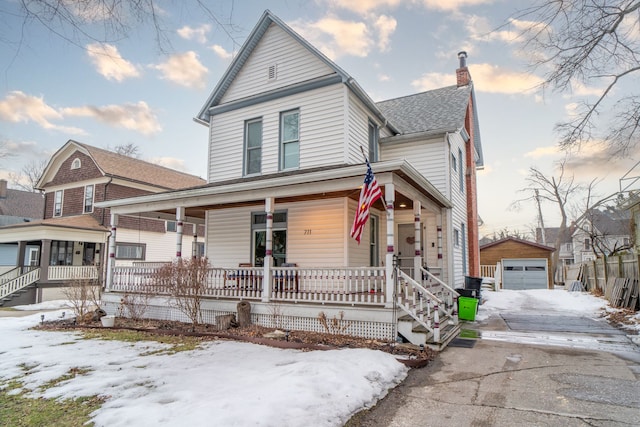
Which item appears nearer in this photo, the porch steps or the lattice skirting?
the porch steps

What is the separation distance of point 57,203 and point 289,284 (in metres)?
21.0

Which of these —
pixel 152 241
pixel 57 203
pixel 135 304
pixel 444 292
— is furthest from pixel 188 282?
pixel 57 203

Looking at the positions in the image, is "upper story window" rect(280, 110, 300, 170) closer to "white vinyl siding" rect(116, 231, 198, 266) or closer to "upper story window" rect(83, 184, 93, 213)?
"white vinyl siding" rect(116, 231, 198, 266)

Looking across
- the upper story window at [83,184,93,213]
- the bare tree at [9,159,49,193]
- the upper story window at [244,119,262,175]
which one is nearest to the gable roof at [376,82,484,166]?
the upper story window at [244,119,262,175]

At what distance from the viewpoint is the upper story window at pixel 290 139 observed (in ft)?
38.3

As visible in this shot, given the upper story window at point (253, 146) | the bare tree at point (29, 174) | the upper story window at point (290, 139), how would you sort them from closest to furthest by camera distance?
the upper story window at point (290, 139), the upper story window at point (253, 146), the bare tree at point (29, 174)

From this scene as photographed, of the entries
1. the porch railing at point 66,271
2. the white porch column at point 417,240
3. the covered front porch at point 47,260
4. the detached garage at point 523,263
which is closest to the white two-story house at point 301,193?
the white porch column at point 417,240

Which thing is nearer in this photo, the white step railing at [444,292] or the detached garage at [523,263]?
the white step railing at [444,292]

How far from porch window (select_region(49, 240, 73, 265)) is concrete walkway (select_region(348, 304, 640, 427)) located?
865 inches

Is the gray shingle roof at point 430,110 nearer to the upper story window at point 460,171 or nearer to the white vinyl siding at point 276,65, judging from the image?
the upper story window at point 460,171

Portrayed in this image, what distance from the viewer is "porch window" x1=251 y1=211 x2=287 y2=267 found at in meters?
11.3

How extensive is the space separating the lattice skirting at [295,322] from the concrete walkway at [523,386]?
1265mm

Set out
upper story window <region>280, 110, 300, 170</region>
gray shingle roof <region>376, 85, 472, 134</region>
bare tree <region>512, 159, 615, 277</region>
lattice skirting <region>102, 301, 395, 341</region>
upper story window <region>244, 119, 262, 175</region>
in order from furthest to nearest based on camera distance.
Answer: bare tree <region>512, 159, 615, 277</region>
gray shingle roof <region>376, 85, 472, 134</region>
upper story window <region>244, 119, 262, 175</region>
upper story window <region>280, 110, 300, 170</region>
lattice skirting <region>102, 301, 395, 341</region>

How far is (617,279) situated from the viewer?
13.2 meters
